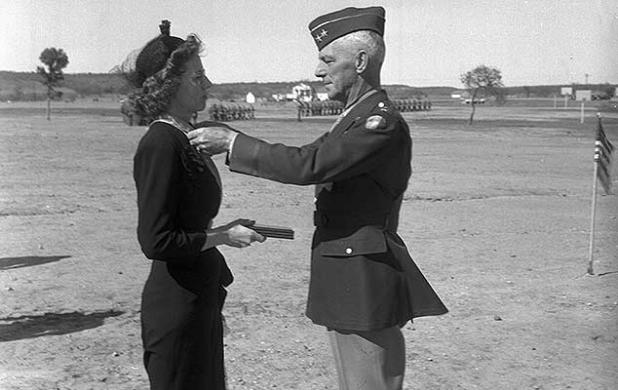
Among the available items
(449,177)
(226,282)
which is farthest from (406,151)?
(449,177)

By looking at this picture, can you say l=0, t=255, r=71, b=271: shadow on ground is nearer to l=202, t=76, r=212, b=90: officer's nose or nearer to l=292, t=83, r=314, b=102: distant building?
l=202, t=76, r=212, b=90: officer's nose

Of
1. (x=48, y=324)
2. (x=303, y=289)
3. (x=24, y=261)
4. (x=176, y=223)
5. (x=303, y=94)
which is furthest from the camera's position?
(x=303, y=94)

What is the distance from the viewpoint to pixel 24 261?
27.2ft

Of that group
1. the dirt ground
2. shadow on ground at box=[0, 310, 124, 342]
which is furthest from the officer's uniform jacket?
shadow on ground at box=[0, 310, 124, 342]

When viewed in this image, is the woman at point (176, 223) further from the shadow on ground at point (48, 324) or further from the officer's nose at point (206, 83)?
the shadow on ground at point (48, 324)

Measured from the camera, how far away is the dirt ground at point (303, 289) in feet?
16.7

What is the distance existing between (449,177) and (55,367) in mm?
13443

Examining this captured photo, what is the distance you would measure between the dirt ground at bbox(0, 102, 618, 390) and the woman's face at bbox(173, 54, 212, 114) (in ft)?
8.48

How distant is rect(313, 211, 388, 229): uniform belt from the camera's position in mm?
2307

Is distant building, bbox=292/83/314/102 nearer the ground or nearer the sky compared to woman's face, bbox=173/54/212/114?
nearer the sky

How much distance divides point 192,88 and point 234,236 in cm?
49

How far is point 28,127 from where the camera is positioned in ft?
114

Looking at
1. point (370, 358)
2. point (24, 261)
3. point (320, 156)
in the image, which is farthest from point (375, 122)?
point (24, 261)

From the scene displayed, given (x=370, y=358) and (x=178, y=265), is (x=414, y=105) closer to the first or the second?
(x=178, y=265)
